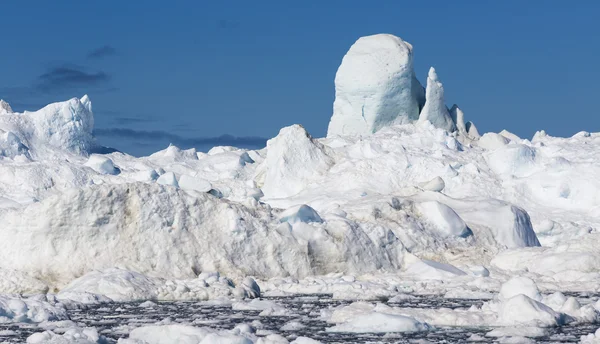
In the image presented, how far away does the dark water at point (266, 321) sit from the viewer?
1195 centimetres

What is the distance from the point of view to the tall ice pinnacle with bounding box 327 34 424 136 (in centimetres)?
4269

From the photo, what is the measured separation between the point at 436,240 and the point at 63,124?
74.9 feet

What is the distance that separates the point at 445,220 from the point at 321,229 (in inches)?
165

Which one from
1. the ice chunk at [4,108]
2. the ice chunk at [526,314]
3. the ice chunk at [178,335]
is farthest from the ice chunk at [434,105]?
the ice chunk at [178,335]

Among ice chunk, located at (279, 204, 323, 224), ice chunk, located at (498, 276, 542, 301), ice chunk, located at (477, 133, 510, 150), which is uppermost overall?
ice chunk, located at (477, 133, 510, 150)

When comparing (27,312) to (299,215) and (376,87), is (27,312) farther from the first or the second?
(376,87)

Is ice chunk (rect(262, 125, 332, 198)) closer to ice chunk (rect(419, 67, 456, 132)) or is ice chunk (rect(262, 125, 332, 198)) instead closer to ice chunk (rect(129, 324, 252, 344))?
ice chunk (rect(419, 67, 456, 132))

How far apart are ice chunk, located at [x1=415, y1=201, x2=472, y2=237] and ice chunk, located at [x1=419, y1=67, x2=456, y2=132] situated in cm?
1809

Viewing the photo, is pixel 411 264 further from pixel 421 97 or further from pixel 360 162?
pixel 421 97

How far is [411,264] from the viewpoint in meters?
22.0

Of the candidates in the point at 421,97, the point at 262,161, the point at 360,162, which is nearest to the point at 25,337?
the point at 360,162

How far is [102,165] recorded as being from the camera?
1577 inches

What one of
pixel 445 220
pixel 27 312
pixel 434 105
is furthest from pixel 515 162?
pixel 27 312

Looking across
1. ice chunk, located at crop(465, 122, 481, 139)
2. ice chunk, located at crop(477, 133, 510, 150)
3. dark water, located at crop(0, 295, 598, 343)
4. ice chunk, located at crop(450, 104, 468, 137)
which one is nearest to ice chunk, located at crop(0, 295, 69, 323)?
dark water, located at crop(0, 295, 598, 343)
